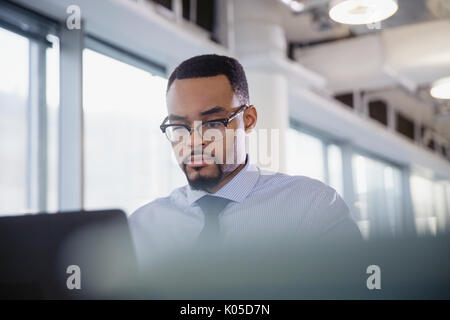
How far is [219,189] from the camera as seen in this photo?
1110 millimetres

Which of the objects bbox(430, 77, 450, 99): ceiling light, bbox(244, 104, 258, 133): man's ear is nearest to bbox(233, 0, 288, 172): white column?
bbox(244, 104, 258, 133): man's ear

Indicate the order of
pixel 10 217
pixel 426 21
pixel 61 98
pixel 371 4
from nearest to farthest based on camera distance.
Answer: pixel 10 217 → pixel 61 98 → pixel 371 4 → pixel 426 21

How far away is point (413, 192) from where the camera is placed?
135 cm

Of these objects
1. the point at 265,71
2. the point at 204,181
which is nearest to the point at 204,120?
the point at 204,181

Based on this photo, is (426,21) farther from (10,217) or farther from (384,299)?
(10,217)

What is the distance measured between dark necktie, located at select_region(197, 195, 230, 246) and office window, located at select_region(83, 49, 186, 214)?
0.11m

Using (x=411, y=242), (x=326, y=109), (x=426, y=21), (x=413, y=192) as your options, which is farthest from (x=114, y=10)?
(x=411, y=242)

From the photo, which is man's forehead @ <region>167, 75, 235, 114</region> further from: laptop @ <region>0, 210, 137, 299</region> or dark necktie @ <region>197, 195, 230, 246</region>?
laptop @ <region>0, 210, 137, 299</region>

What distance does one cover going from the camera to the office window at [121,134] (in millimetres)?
1247

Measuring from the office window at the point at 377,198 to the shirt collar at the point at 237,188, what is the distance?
0.21m

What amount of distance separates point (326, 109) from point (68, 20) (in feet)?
3.84

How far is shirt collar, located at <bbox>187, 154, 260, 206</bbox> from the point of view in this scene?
1.11m

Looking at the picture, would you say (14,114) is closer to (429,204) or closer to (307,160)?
(307,160)

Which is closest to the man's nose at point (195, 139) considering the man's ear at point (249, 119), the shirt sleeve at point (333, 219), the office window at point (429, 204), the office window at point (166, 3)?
the man's ear at point (249, 119)
